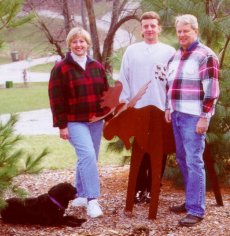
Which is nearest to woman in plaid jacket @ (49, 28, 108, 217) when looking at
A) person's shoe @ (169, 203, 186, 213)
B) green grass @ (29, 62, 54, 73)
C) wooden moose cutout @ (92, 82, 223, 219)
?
wooden moose cutout @ (92, 82, 223, 219)

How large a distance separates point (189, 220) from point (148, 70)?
1.40m

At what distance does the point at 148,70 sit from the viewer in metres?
4.89

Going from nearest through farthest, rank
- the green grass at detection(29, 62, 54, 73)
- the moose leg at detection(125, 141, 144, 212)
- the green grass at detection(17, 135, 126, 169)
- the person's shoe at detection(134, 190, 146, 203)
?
the moose leg at detection(125, 141, 144, 212) → the person's shoe at detection(134, 190, 146, 203) → the green grass at detection(17, 135, 126, 169) → the green grass at detection(29, 62, 54, 73)

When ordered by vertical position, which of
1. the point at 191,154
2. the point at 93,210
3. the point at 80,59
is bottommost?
the point at 93,210

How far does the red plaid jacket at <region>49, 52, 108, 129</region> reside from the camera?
5.02 meters

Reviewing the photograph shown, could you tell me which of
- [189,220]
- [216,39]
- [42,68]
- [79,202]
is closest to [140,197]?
[79,202]

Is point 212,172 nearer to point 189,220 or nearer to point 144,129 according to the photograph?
point 189,220

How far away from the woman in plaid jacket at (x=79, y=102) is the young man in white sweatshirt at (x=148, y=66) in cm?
30

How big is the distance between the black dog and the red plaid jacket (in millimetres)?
623

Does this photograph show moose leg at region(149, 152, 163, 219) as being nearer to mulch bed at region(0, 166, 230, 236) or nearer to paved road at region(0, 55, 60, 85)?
mulch bed at region(0, 166, 230, 236)

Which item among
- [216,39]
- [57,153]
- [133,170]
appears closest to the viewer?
[133,170]

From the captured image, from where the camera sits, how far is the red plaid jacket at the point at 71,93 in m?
5.02

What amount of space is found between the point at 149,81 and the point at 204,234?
56.1 inches

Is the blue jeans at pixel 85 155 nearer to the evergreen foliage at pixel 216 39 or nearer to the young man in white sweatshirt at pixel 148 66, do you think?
the young man in white sweatshirt at pixel 148 66
